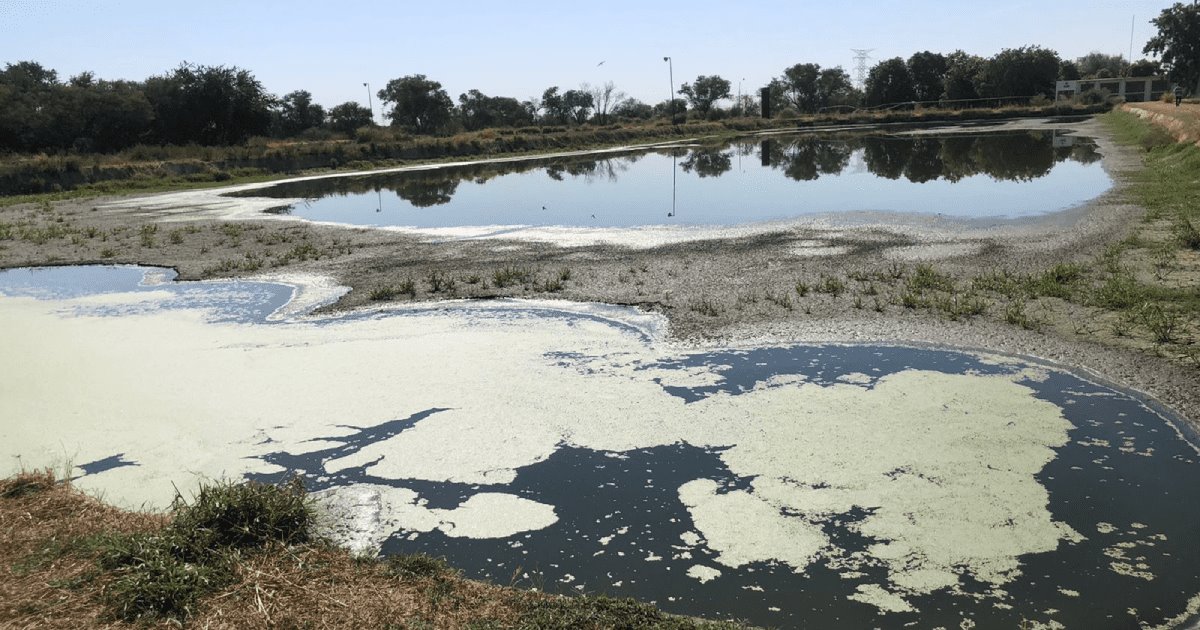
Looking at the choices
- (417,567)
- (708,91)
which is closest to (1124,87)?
(708,91)

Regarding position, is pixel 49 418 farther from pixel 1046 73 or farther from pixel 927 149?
pixel 1046 73

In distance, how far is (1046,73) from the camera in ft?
222

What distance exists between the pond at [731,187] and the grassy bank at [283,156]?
18.1 feet

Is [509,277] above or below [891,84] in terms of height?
below

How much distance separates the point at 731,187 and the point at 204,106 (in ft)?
119

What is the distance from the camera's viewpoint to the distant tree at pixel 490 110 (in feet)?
261

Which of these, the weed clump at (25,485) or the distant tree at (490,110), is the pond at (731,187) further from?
the distant tree at (490,110)

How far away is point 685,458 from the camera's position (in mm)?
5164

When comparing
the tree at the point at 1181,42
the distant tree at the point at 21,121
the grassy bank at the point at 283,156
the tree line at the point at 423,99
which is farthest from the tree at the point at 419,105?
the tree at the point at 1181,42

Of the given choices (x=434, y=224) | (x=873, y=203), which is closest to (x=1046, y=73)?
(x=873, y=203)

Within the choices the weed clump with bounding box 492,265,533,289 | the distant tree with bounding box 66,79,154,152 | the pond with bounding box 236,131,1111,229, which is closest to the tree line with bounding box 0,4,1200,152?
the distant tree with bounding box 66,79,154,152

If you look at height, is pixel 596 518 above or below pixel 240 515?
below

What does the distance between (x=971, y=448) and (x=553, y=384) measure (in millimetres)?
2942

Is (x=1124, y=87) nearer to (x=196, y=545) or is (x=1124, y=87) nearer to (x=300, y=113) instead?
(x=300, y=113)
